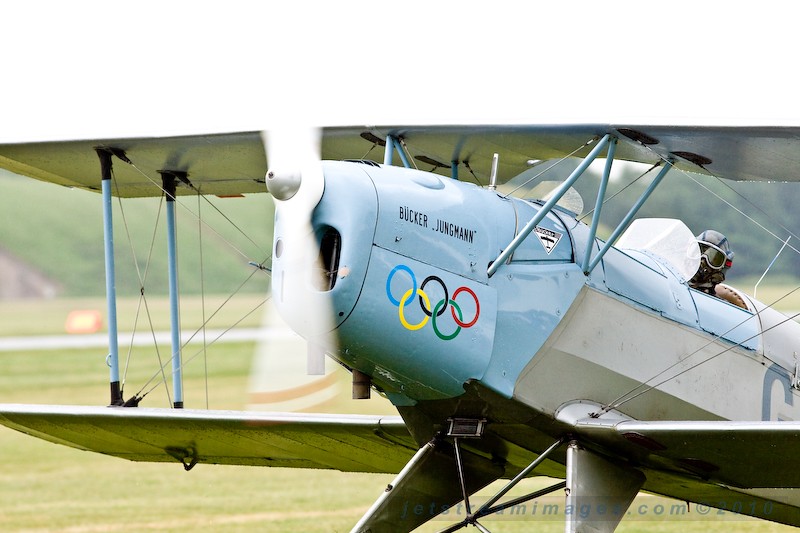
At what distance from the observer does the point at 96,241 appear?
58.9 meters

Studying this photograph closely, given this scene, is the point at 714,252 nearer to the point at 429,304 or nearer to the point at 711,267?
the point at 711,267

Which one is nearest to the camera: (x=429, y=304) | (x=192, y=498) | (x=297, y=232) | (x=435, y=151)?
(x=297, y=232)

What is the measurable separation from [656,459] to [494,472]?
1.05m

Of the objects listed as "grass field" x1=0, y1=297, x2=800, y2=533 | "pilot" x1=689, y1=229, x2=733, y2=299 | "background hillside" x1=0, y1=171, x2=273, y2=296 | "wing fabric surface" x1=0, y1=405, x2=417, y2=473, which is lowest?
"background hillside" x1=0, y1=171, x2=273, y2=296

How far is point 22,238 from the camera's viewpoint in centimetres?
5712

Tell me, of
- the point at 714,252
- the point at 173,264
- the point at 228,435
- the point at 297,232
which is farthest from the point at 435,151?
the point at 228,435

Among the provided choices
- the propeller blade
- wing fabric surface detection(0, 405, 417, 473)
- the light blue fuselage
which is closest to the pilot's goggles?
the light blue fuselage

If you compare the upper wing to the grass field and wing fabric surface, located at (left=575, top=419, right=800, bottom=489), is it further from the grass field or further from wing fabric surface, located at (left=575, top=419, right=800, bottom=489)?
the grass field

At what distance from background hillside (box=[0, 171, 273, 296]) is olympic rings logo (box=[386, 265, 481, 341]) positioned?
1611 inches

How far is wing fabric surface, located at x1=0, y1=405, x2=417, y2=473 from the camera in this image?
324 inches

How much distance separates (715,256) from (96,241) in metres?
53.4

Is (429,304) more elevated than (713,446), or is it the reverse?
(429,304)

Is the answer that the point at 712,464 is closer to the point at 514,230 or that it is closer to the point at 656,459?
the point at 656,459

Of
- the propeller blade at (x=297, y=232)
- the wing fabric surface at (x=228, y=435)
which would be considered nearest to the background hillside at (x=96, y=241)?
the wing fabric surface at (x=228, y=435)
